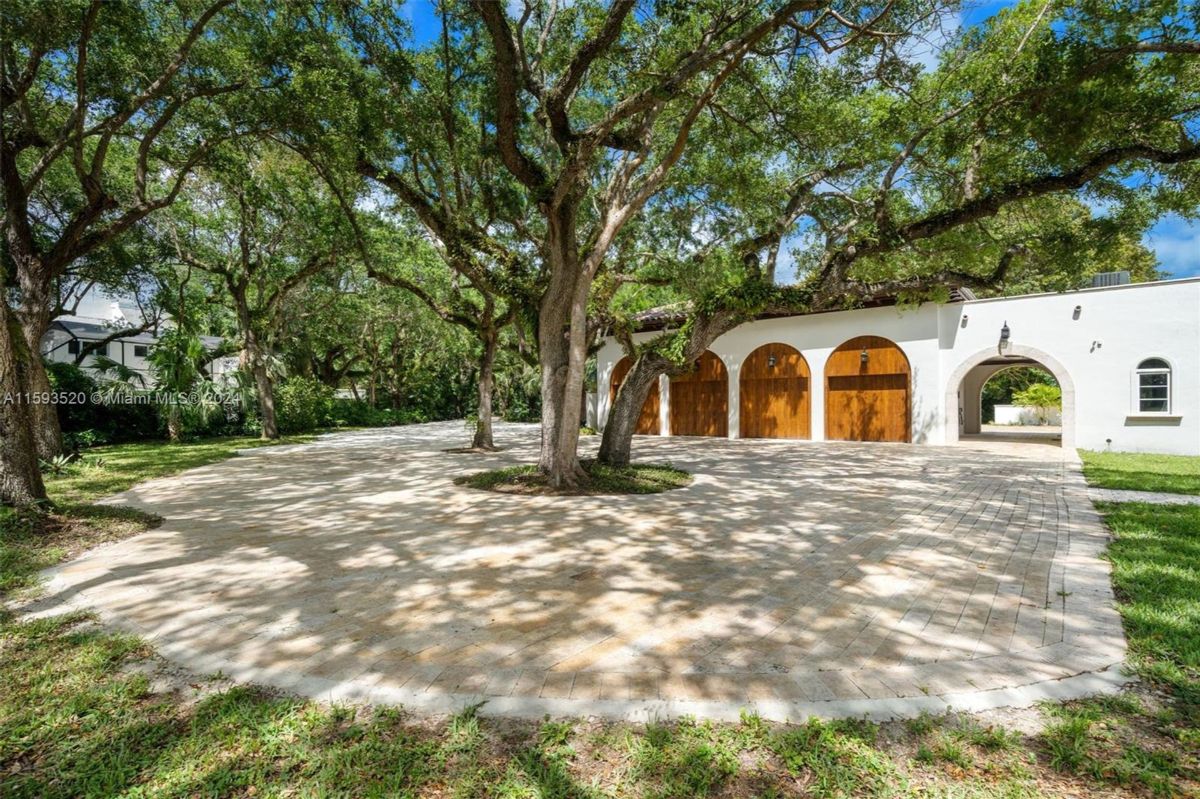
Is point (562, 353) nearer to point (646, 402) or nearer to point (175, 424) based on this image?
point (646, 402)

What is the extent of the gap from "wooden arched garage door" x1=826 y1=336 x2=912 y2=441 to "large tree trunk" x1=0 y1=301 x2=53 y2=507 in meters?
15.9

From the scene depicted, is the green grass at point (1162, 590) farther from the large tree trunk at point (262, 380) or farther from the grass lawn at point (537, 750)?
the large tree trunk at point (262, 380)

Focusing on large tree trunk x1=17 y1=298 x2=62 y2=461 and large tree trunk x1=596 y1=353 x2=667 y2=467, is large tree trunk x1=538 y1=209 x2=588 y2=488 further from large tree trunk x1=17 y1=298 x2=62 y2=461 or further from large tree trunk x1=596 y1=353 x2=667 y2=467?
large tree trunk x1=17 y1=298 x2=62 y2=461

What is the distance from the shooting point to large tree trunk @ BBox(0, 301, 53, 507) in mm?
4781

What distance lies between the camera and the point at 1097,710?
2168 millimetres

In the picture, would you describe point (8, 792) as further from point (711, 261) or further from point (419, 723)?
point (711, 261)

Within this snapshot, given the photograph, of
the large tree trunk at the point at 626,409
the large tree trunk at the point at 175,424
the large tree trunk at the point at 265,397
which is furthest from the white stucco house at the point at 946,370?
the large tree trunk at the point at 175,424

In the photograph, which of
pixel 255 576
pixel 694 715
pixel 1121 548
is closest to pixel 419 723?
pixel 694 715

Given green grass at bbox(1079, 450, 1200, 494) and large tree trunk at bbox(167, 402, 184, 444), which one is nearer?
green grass at bbox(1079, 450, 1200, 494)

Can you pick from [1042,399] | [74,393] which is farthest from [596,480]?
[1042,399]

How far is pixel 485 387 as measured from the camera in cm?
1212

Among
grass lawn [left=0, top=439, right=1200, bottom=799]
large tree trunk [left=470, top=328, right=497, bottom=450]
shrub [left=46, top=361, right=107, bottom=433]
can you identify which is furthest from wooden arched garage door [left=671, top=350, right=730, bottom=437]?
shrub [left=46, top=361, right=107, bottom=433]

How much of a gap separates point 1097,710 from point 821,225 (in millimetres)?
9298

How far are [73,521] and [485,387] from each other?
7546 millimetres
